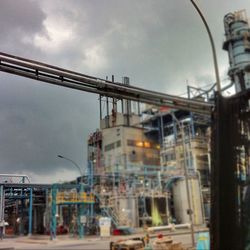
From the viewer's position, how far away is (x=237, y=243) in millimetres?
7230

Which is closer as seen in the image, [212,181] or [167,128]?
[212,181]

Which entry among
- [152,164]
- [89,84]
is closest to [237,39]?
[152,164]

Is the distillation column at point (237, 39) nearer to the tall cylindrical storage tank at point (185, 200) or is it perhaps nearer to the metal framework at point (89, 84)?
the metal framework at point (89, 84)

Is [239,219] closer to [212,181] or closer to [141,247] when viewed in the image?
[212,181]

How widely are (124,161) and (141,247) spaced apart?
4059 millimetres

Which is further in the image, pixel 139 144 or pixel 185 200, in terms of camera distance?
pixel 185 200

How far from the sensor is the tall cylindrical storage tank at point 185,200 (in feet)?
101

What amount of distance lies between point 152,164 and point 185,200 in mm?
23869

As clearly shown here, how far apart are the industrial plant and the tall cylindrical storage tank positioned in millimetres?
112

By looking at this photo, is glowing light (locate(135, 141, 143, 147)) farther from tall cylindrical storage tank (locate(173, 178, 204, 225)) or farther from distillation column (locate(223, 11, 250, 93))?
tall cylindrical storage tank (locate(173, 178, 204, 225))

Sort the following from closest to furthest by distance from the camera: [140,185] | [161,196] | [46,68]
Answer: [46,68] < [140,185] < [161,196]

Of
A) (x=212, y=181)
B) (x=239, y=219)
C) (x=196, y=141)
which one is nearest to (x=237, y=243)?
(x=239, y=219)

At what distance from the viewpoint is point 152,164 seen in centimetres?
1450

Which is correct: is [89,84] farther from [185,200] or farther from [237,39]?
[185,200]
